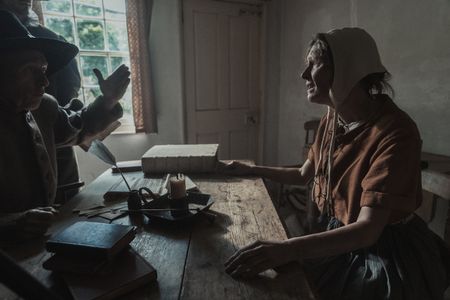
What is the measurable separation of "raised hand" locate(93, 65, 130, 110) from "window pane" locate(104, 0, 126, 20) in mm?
1711

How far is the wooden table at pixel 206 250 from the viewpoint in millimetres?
636

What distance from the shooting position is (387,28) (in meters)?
A: 1.89

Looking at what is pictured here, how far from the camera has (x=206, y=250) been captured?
0.80 m

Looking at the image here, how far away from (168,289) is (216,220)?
1.19 ft

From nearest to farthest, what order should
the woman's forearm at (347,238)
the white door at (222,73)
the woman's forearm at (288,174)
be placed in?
the woman's forearm at (347,238) → the woman's forearm at (288,174) → the white door at (222,73)

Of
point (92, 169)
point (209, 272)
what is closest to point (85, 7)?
point (92, 169)

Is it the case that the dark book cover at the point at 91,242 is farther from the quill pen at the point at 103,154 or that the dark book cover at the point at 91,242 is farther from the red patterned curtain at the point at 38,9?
the red patterned curtain at the point at 38,9

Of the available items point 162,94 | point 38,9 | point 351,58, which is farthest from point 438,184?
point 38,9

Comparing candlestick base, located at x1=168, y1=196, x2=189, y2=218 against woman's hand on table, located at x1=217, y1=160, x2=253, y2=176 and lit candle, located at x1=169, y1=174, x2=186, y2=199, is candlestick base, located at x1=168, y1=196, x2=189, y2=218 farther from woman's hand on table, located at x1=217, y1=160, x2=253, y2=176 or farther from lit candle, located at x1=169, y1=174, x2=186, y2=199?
woman's hand on table, located at x1=217, y1=160, x2=253, y2=176

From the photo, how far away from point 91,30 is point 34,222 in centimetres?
246

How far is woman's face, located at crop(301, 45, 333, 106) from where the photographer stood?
1.02 meters

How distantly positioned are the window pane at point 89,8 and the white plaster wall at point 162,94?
49cm

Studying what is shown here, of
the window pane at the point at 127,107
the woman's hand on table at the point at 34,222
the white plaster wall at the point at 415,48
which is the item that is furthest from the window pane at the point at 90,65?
the woman's hand on table at the point at 34,222

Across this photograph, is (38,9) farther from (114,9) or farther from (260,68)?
(260,68)
